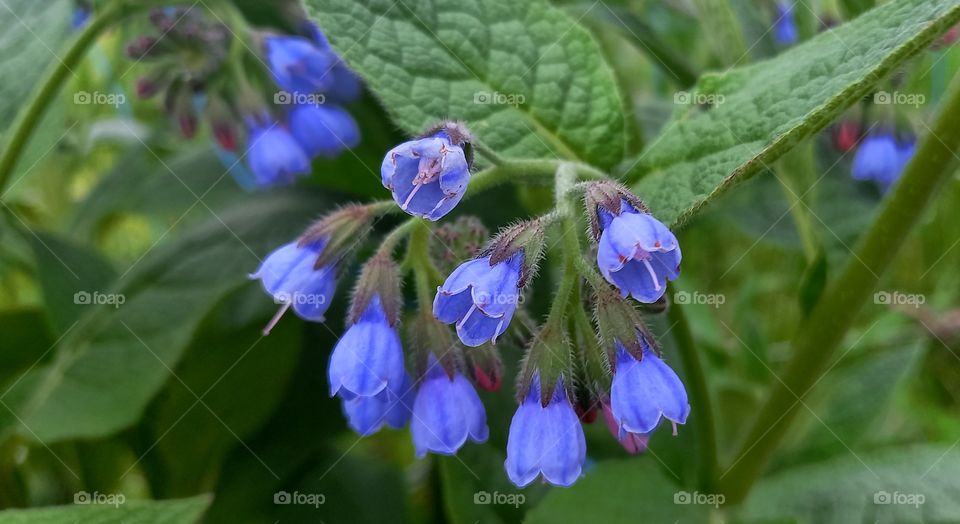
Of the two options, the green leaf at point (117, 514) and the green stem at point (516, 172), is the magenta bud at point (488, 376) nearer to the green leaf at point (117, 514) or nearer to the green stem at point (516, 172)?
the green stem at point (516, 172)

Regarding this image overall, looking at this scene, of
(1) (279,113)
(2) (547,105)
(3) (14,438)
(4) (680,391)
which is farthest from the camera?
(1) (279,113)

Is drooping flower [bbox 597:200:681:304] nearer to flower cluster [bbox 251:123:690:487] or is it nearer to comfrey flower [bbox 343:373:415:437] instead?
flower cluster [bbox 251:123:690:487]

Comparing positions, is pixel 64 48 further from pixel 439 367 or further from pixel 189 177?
pixel 439 367

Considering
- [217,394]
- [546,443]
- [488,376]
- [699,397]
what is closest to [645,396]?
[546,443]

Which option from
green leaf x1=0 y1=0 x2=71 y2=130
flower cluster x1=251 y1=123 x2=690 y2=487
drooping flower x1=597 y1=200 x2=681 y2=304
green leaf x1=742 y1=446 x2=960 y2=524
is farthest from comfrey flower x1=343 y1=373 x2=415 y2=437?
green leaf x1=0 y1=0 x2=71 y2=130

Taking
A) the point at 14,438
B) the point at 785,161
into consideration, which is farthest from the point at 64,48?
the point at 785,161

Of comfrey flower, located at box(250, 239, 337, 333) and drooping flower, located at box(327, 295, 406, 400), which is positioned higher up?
comfrey flower, located at box(250, 239, 337, 333)
